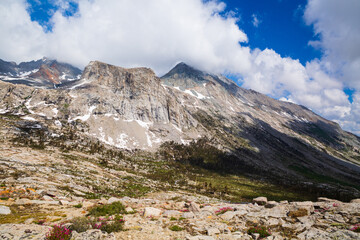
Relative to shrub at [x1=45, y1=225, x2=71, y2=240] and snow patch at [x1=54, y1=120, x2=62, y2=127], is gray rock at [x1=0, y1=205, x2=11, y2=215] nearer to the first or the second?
shrub at [x1=45, y1=225, x2=71, y2=240]

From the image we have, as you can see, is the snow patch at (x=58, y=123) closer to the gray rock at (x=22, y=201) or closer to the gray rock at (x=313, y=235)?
the gray rock at (x=22, y=201)

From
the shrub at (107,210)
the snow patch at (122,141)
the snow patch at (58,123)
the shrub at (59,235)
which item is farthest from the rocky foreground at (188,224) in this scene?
the snow patch at (58,123)

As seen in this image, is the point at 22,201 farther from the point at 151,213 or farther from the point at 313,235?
→ the point at 313,235

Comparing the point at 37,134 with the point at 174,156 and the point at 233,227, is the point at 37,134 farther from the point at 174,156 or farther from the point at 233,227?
the point at 233,227

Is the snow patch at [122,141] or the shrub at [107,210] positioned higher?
the shrub at [107,210]

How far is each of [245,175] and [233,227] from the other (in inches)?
7524

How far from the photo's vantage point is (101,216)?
53.1 ft

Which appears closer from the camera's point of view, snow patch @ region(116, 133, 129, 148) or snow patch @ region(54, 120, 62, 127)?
snow patch @ region(116, 133, 129, 148)

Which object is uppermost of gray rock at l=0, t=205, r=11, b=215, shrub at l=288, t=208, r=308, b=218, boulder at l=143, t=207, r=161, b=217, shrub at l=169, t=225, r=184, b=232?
shrub at l=288, t=208, r=308, b=218

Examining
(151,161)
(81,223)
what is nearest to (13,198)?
(81,223)

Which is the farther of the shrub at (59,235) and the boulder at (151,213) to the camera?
the boulder at (151,213)

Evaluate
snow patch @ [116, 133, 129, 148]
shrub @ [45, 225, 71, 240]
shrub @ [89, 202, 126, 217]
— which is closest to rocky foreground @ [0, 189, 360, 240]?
shrub @ [45, 225, 71, 240]

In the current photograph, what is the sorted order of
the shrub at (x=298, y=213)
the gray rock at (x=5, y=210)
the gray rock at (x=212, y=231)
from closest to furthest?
the gray rock at (x=212, y=231) < the gray rock at (x=5, y=210) < the shrub at (x=298, y=213)

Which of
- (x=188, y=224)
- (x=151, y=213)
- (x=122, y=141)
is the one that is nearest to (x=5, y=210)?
(x=151, y=213)
